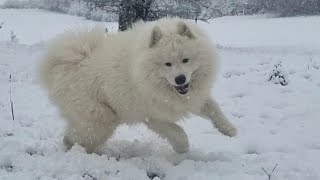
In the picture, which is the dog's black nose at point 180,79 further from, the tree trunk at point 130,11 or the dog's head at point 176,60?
the tree trunk at point 130,11

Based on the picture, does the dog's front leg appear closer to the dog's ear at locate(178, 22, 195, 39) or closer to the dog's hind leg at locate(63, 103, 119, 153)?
the dog's ear at locate(178, 22, 195, 39)

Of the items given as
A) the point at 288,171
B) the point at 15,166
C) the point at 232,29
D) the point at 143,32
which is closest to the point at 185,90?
the point at 143,32

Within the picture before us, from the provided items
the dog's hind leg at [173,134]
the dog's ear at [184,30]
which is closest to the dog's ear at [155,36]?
the dog's ear at [184,30]

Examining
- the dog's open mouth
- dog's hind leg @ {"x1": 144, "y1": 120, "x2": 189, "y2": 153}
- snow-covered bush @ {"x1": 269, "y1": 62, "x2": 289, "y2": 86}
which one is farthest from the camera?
snow-covered bush @ {"x1": 269, "y1": 62, "x2": 289, "y2": 86}

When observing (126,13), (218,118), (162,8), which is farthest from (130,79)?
(162,8)

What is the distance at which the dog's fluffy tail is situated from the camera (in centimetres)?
447

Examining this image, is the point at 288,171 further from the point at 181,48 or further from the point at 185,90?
the point at 181,48

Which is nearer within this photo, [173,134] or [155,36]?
[155,36]

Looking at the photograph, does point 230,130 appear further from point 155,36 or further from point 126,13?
point 126,13

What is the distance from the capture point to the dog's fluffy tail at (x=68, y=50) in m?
4.47

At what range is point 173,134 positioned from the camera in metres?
4.27

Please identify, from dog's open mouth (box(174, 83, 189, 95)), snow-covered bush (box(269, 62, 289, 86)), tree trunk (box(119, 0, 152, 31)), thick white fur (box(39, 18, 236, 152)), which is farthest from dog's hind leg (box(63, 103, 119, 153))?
tree trunk (box(119, 0, 152, 31))

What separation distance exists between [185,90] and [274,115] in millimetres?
1757

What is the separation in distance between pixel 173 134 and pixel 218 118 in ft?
1.58
